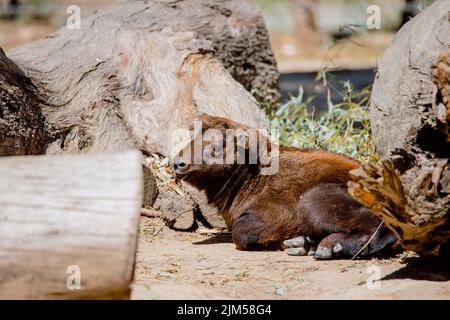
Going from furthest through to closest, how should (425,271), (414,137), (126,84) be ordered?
1. (126,84)
2. (414,137)
3. (425,271)

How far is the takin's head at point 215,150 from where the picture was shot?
22.5 feet

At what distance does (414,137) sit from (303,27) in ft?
47.7

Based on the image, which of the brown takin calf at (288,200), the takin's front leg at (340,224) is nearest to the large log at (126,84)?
the brown takin calf at (288,200)

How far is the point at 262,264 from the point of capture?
6191 mm

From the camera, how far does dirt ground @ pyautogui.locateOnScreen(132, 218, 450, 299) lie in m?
5.05

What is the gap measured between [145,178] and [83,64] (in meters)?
1.43

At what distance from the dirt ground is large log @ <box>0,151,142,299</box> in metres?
0.88

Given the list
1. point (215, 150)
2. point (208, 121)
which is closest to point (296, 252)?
point (215, 150)

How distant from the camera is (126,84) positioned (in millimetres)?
7910

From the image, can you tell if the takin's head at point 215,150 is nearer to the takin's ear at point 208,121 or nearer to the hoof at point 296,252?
the takin's ear at point 208,121

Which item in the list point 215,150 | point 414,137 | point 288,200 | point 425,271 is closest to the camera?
point 425,271

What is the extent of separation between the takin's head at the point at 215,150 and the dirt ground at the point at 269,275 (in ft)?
2.21

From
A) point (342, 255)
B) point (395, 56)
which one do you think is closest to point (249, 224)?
point (342, 255)

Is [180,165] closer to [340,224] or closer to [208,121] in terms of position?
[208,121]
